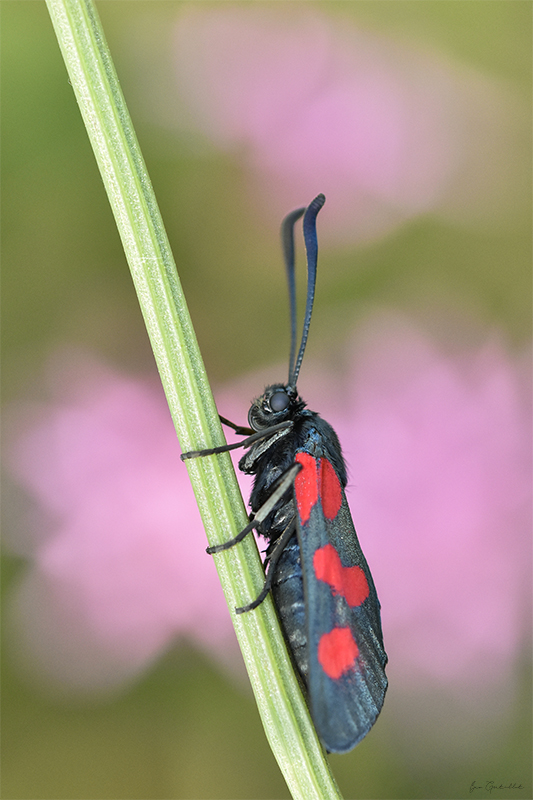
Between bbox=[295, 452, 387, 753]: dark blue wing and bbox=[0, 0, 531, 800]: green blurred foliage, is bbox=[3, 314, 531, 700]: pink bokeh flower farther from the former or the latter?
bbox=[295, 452, 387, 753]: dark blue wing

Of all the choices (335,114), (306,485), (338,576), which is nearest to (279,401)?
(306,485)

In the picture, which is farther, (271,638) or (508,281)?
(508,281)

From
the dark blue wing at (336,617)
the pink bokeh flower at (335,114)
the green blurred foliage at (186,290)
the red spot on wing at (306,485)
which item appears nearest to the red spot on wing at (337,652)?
the dark blue wing at (336,617)

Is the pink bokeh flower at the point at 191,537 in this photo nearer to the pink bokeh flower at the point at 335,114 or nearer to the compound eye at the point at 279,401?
the compound eye at the point at 279,401

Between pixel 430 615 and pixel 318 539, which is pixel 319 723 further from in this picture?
pixel 430 615

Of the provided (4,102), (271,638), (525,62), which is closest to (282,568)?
(271,638)

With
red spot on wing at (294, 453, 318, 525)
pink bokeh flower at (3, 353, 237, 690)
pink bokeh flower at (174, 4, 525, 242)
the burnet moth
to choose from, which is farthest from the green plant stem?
pink bokeh flower at (174, 4, 525, 242)

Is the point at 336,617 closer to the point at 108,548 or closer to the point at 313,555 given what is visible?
the point at 313,555

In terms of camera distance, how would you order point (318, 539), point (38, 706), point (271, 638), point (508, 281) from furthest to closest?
point (508, 281), point (38, 706), point (318, 539), point (271, 638)
